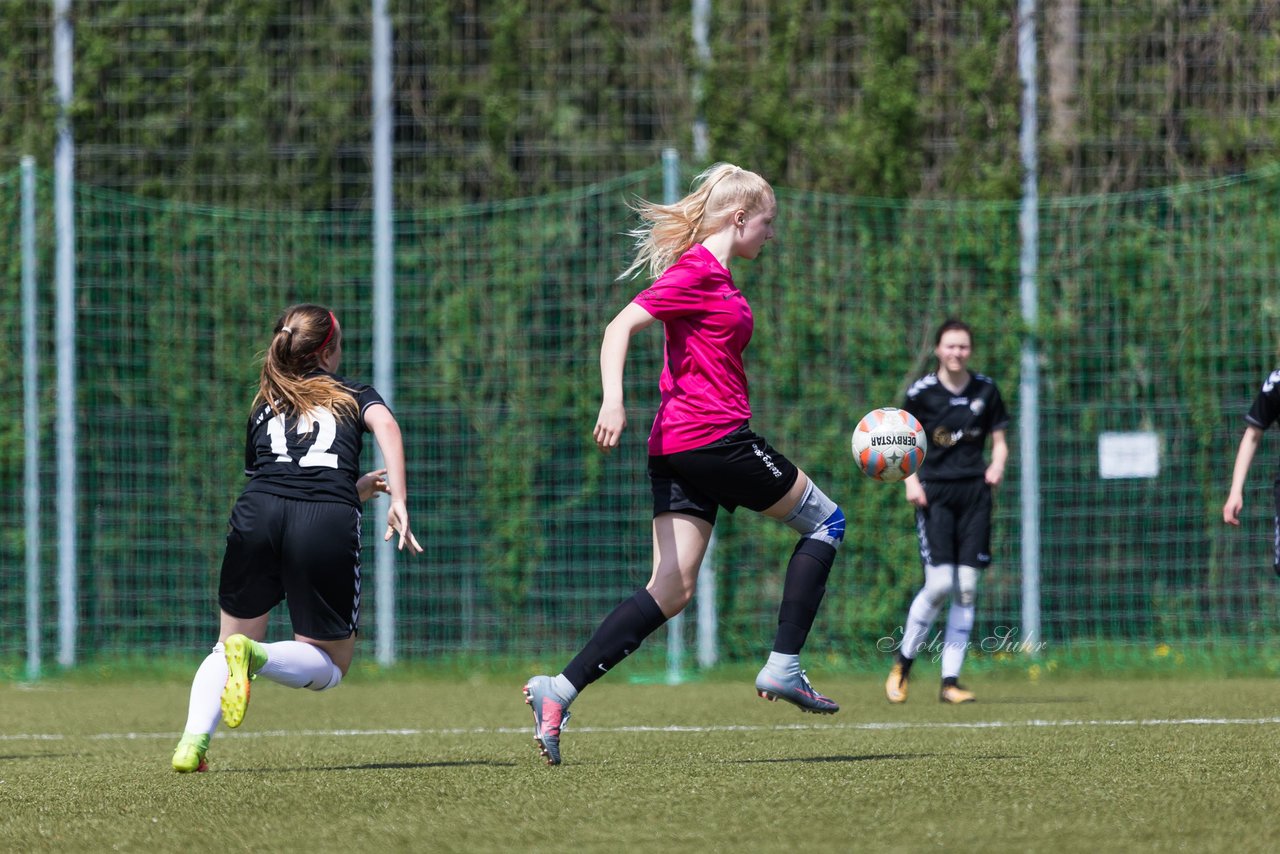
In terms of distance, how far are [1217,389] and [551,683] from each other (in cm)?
613

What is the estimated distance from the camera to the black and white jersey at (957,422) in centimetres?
813

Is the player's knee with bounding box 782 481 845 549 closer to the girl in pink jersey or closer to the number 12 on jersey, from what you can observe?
the girl in pink jersey

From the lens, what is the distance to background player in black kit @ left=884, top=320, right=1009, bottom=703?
8.09m

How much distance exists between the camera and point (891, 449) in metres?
5.88

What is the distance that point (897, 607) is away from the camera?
9.91m

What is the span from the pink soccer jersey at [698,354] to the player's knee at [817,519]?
1.08 ft

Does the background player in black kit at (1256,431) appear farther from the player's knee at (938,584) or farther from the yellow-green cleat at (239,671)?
the yellow-green cleat at (239,671)

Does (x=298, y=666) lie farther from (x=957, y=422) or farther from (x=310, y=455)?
(x=957, y=422)

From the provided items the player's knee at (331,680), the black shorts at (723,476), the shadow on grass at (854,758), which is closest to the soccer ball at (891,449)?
the black shorts at (723,476)

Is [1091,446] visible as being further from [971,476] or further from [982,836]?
[982,836]

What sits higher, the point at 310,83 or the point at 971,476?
the point at 310,83

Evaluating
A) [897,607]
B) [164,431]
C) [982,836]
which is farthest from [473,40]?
[982,836]

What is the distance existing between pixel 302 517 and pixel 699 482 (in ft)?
3.90

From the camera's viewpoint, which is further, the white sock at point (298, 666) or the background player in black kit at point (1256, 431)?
the background player in black kit at point (1256, 431)
